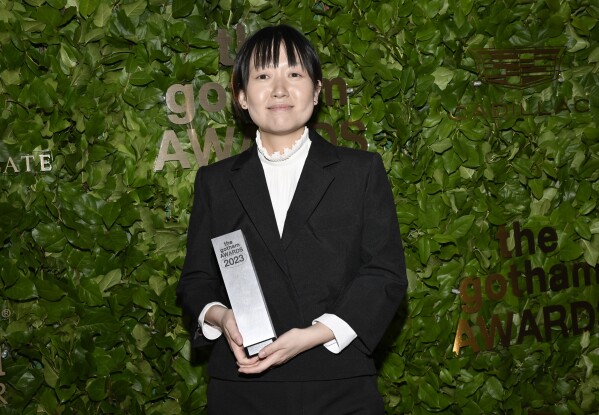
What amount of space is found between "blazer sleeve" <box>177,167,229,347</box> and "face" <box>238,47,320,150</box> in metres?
0.18

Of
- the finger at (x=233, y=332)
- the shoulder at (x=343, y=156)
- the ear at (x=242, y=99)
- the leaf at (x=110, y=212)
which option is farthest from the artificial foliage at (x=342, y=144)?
the finger at (x=233, y=332)

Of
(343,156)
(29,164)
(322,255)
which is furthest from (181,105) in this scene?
(322,255)

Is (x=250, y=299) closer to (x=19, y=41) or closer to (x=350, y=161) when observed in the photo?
(x=350, y=161)

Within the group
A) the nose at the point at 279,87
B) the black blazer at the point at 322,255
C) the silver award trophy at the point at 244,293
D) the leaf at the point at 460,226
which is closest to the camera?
the silver award trophy at the point at 244,293

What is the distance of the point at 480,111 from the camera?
221 centimetres

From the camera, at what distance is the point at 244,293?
1241mm

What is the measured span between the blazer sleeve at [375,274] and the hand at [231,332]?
18 centimetres

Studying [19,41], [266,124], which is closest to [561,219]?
[266,124]

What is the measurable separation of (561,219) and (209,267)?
126cm

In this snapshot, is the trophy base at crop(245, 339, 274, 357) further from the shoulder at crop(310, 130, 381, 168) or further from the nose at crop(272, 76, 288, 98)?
the nose at crop(272, 76, 288, 98)

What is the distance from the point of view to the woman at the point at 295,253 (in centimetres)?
132

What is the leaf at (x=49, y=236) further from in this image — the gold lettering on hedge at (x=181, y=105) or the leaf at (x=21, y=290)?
A: the gold lettering on hedge at (x=181, y=105)

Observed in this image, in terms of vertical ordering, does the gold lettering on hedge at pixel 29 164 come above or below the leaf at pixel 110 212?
above

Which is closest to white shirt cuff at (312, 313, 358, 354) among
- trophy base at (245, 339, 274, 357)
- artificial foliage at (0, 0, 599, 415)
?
trophy base at (245, 339, 274, 357)
